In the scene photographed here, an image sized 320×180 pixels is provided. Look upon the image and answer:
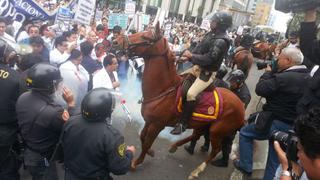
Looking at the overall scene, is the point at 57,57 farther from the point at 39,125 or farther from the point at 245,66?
the point at 245,66

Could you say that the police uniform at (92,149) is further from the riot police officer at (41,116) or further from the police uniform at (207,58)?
the police uniform at (207,58)

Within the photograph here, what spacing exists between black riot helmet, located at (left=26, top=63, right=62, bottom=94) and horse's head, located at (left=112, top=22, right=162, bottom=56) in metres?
1.91

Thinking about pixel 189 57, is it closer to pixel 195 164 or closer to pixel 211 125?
pixel 211 125

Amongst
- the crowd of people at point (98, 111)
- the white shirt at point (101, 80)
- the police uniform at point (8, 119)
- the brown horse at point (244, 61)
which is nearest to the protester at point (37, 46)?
the crowd of people at point (98, 111)

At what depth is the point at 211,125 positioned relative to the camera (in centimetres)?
586

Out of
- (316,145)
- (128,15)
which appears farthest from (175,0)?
(316,145)

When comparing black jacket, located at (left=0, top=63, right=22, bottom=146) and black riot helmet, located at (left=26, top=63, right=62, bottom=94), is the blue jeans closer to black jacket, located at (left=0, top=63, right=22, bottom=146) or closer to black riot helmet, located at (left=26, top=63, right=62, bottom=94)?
black riot helmet, located at (left=26, top=63, right=62, bottom=94)

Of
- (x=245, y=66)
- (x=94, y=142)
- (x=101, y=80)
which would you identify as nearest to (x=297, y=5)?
(x=94, y=142)

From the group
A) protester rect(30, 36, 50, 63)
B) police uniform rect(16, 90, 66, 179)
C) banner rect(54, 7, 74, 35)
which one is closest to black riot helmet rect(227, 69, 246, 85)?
protester rect(30, 36, 50, 63)

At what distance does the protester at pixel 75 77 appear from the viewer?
4.89 m

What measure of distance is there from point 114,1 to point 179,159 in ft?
110

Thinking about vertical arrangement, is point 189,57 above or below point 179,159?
above

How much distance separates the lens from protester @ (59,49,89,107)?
16.1 feet

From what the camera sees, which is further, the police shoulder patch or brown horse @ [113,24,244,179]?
brown horse @ [113,24,244,179]
